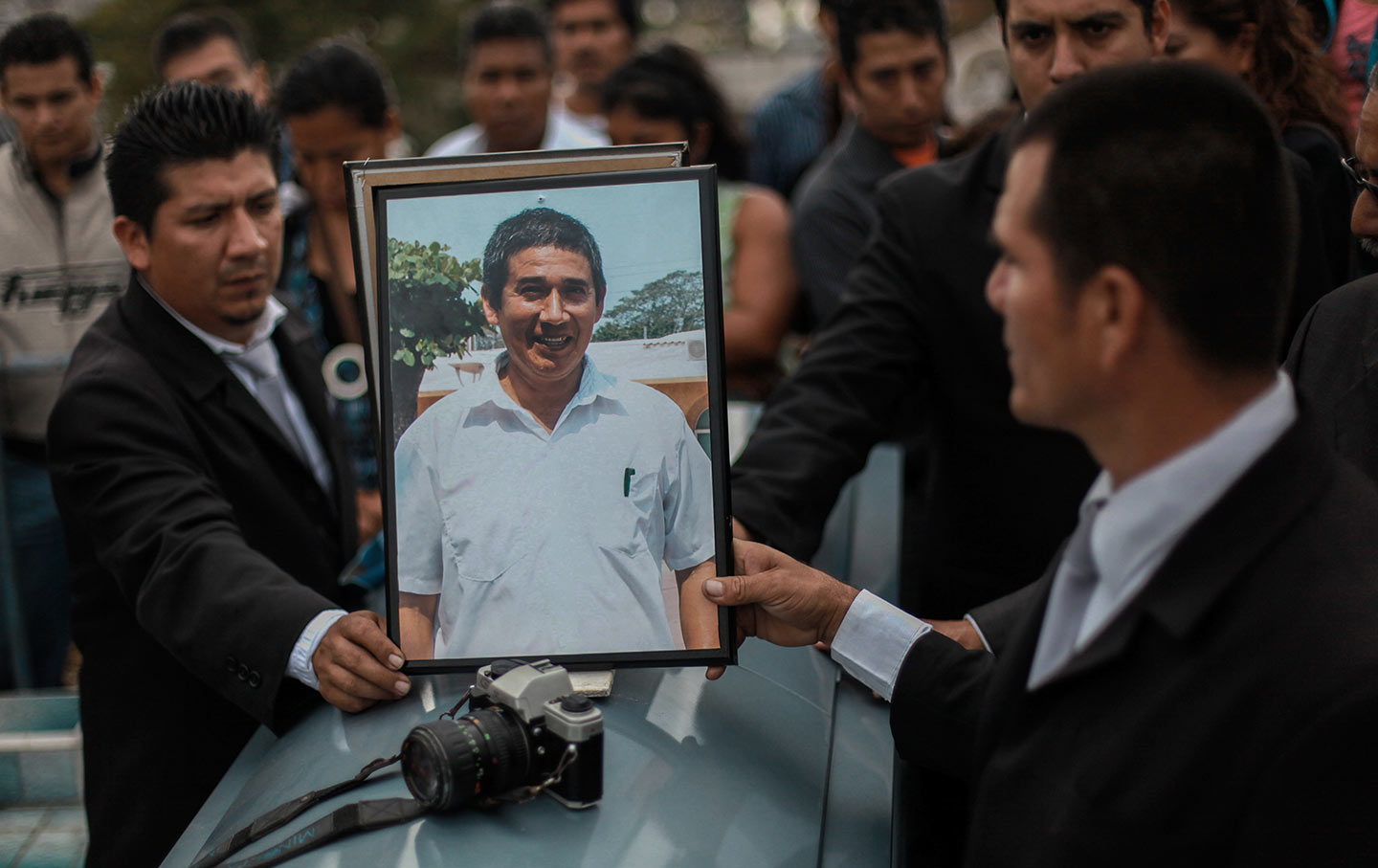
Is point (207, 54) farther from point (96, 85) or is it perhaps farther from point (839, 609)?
point (839, 609)

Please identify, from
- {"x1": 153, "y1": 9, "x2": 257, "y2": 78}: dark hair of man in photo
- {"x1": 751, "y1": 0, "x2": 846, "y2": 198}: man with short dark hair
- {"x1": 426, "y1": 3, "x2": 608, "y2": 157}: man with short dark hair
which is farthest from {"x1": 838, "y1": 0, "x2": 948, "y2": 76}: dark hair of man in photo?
{"x1": 153, "y1": 9, "x2": 257, "y2": 78}: dark hair of man in photo

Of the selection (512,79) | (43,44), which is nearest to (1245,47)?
(512,79)

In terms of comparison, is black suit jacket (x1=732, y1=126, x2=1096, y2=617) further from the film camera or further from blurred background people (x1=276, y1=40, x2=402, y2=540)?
blurred background people (x1=276, y1=40, x2=402, y2=540)

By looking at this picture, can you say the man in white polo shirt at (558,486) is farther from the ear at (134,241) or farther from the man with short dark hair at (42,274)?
the man with short dark hair at (42,274)

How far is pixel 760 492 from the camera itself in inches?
95.3

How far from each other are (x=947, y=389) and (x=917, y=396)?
483mm

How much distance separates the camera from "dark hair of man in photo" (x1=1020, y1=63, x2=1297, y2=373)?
49.1 inches

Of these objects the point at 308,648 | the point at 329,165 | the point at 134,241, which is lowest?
the point at 308,648

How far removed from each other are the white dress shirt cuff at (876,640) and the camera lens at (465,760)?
58 cm

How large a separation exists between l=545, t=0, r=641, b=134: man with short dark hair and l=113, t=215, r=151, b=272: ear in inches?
137

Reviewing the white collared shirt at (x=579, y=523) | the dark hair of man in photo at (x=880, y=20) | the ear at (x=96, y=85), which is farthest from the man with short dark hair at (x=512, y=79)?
the white collared shirt at (x=579, y=523)

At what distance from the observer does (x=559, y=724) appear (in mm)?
1677

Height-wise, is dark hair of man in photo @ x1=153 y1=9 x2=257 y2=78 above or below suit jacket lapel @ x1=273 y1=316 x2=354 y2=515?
above

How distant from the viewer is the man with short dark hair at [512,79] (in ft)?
16.6
